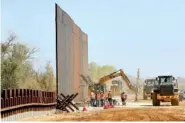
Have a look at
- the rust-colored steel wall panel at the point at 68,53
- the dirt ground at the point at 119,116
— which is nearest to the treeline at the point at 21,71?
the rust-colored steel wall panel at the point at 68,53

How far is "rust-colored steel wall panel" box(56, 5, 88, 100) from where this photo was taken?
2912 centimetres

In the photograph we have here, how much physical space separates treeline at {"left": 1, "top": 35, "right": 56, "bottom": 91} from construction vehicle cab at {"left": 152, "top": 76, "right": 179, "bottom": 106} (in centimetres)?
1777

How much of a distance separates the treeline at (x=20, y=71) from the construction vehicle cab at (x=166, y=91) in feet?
58.3

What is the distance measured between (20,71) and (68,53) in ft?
76.9

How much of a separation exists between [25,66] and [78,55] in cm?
2141

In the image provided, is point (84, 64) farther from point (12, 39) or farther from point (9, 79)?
point (12, 39)

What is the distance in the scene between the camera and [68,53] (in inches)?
1260

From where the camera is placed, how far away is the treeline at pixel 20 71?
5222cm

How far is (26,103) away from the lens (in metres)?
23.3

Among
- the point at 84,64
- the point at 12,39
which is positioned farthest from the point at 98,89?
the point at 12,39

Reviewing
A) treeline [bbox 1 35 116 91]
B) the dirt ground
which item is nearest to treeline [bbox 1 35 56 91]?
treeline [bbox 1 35 116 91]

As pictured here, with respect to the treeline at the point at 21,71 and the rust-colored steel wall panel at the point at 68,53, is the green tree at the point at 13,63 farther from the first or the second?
the rust-colored steel wall panel at the point at 68,53

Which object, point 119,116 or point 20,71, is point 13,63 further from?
point 119,116

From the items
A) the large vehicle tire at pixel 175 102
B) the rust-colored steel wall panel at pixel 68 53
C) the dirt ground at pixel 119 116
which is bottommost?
the dirt ground at pixel 119 116
